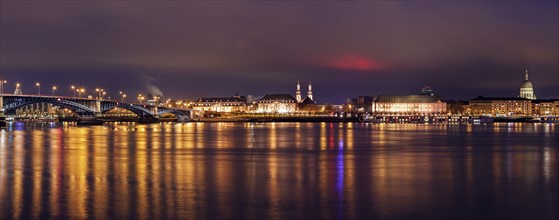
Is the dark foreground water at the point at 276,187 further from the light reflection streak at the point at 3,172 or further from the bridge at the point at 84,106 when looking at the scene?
the bridge at the point at 84,106

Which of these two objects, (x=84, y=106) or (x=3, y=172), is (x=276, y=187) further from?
(x=84, y=106)

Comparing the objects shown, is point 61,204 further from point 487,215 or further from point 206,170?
point 487,215

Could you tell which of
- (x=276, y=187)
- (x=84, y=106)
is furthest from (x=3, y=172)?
(x=84, y=106)

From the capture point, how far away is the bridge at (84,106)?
280ft

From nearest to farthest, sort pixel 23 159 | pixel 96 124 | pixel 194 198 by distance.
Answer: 1. pixel 194 198
2. pixel 23 159
3. pixel 96 124

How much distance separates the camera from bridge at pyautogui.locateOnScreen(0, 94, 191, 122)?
85.4 meters

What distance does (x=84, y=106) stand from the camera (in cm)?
10006

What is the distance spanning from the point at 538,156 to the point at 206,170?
19703mm

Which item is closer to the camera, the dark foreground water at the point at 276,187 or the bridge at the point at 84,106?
the dark foreground water at the point at 276,187

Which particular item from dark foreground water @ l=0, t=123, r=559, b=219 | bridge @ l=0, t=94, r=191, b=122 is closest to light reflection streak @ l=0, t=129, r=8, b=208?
dark foreground water @ l=0, t=123, r=559, b=219

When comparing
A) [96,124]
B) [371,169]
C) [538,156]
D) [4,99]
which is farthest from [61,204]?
[96,124]

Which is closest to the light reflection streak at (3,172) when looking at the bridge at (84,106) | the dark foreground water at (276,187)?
the dark foreground water at (276,187)

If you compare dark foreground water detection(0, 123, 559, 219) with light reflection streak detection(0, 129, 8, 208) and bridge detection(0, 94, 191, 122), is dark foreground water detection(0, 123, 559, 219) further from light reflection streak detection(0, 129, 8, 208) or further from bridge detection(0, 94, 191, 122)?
bridge detection(0, 94, 191, 122)

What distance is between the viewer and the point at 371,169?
2648 centimetres
